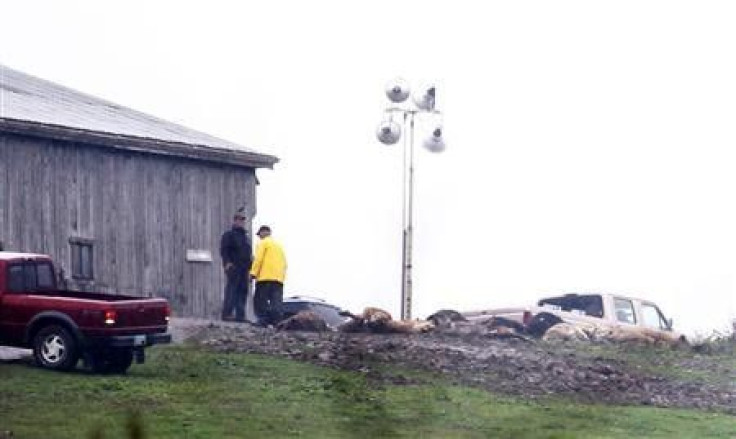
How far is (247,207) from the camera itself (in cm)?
3456

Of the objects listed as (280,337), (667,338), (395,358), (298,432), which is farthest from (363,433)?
(667,338)

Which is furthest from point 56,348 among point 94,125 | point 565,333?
point 565,333

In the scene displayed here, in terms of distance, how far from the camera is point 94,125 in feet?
98.3

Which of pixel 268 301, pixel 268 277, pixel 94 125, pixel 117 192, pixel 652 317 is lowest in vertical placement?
pixel 652 317

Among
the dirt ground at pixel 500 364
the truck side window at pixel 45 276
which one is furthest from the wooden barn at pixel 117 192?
the truck side window at pixel 45 276

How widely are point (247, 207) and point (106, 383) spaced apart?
16308mm

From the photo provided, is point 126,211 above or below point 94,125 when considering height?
below

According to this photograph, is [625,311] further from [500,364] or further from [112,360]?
[112,360]

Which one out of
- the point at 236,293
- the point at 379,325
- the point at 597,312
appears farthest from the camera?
the point at 597,312

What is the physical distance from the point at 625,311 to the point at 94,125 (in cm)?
1062

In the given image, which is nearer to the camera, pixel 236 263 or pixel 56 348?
pixel 56 348

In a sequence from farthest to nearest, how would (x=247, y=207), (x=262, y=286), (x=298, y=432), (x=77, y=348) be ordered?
(x=247, y=207)
(x=262, y=286)
(x=77, y=348)
(x=298, y=432)

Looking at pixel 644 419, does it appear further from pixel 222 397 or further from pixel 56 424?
pixel 56 424

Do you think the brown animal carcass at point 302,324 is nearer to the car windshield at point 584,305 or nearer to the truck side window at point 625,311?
the car windshield at point 584,305
